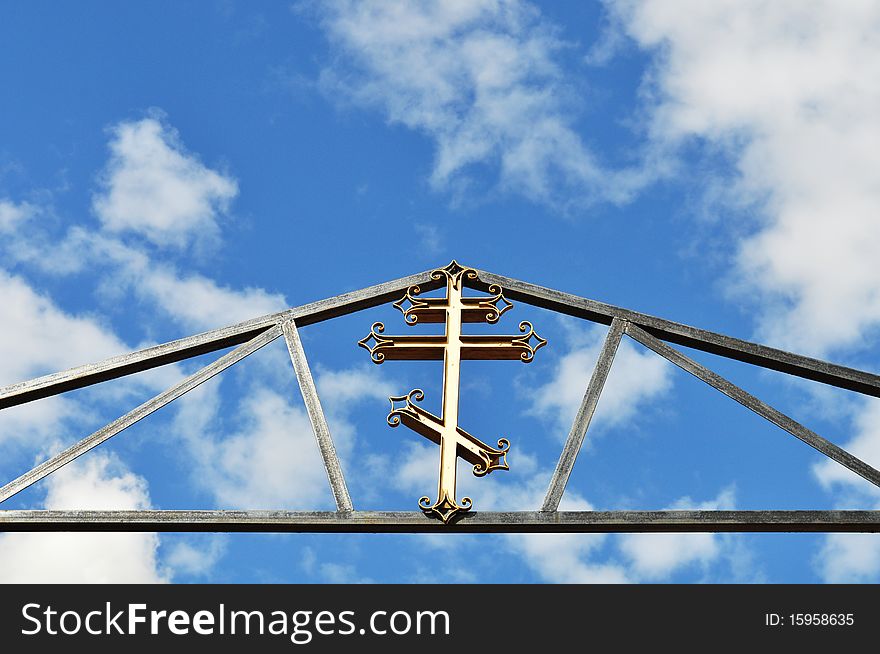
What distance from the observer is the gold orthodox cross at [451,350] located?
7492mm

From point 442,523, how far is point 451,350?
1.34 meters

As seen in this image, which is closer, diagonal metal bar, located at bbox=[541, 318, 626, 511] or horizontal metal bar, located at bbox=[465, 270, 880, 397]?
diagonal metal bar, located at bbox=[541, 318, 626, 511]

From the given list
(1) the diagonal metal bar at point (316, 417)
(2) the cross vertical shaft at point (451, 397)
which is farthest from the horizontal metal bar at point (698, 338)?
(1) the diagonal metal bar at point (316, 417)

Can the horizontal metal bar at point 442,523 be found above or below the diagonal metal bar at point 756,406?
below

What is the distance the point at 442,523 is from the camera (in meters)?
7.25

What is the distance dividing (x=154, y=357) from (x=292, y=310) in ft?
3.32

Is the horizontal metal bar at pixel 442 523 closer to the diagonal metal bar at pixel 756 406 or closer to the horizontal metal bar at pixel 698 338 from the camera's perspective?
the diagonal metal bar at pixel 756 406

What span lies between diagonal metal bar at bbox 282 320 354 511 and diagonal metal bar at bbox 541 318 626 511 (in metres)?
1.26

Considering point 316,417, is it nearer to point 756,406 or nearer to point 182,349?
point 182,349

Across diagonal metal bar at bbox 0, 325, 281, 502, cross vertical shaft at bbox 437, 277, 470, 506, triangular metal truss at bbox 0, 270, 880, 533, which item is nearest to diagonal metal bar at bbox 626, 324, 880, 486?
triangular metal truss at bbox 0, 270, 880, 533

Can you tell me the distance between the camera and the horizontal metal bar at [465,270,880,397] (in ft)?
25.6

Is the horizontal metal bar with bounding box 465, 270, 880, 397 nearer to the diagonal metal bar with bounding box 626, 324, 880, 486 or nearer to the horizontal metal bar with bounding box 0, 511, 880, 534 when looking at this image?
the diagonal metal bar with bounding box 626, 324, 880, 486

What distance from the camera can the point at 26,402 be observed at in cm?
819

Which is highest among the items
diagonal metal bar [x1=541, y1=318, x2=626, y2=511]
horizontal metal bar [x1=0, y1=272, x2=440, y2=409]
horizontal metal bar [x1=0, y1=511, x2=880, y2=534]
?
horizontal metal bar [x1=0, y1=272, x2=440, y2=409]
